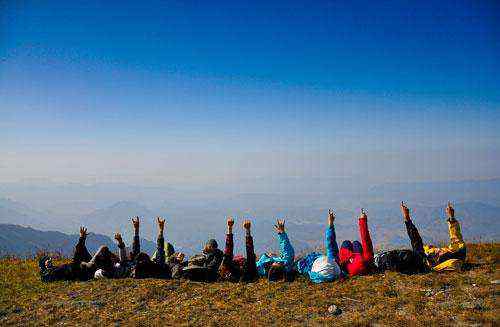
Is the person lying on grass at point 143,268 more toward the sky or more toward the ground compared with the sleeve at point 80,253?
more toward the ground

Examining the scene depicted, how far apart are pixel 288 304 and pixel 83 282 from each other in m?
8.70

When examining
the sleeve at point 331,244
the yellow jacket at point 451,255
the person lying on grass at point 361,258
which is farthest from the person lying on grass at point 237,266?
the yellow jacket at point 451,255

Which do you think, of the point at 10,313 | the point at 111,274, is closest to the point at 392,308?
the point at 111,274

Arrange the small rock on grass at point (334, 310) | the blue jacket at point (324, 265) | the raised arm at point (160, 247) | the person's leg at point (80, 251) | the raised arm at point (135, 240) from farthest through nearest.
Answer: the raised arm at point (135, 240)
the raised arm at point (160, 247)
the person's leg at point (80, 251)
the blue jacket at point (324, 265)
the small rock on grass at point (334, 310)

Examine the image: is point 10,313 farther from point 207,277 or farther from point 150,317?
point 207,277

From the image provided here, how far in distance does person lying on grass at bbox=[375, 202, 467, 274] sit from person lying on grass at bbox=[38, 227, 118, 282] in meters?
11.2

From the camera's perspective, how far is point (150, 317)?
11.2 meters

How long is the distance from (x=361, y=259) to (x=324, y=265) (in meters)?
1.47

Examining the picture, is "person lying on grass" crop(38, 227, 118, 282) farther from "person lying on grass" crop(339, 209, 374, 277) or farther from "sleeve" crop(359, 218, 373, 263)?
"sleeve" crop(359, 218, 373, 263)

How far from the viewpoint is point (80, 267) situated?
15.7 metres

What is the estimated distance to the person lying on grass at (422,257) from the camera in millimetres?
13242

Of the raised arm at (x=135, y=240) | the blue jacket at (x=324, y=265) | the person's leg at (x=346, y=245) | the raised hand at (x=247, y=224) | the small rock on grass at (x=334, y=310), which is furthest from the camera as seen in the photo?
the raised arm at (x=135, y=240)

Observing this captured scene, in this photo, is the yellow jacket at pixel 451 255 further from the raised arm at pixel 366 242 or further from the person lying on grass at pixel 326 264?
the person lying on grass at pixel 326 264

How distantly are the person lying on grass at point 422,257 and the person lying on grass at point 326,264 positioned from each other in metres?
1.60
